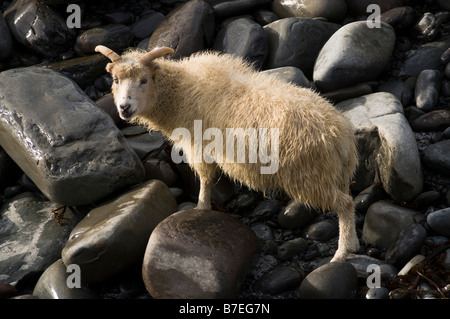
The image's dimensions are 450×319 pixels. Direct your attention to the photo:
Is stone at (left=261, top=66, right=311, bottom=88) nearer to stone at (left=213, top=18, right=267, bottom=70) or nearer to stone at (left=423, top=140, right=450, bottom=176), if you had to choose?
stone at (left=213, top=18, right=267, bottom=70)

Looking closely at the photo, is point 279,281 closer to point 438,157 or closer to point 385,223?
point 385,223

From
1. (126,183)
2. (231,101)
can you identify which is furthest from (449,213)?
(126,183)

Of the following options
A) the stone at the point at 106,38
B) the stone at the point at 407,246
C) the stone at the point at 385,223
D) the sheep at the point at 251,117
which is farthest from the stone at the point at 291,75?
the stone at the point at 106,38

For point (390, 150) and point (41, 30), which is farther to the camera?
point (41, 30)

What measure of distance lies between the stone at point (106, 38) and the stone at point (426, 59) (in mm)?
4491

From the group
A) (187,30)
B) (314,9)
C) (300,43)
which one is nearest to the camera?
(300,43)

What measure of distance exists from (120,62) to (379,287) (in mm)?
3736

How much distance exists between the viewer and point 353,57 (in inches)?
296

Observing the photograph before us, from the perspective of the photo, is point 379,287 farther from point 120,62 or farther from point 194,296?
point 120,62

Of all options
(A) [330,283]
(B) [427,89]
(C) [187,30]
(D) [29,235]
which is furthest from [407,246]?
(C) [187,30]

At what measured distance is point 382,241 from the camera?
20.3 ft

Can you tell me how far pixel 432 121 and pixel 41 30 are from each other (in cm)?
639

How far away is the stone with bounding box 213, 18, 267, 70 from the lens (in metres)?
8.33

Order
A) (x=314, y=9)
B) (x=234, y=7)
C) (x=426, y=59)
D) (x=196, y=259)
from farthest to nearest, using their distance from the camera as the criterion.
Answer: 1. (x=234, y=7)
2. (x=314, y=9)
3. (x=426, y=59)
4. (x=196, y=259)
